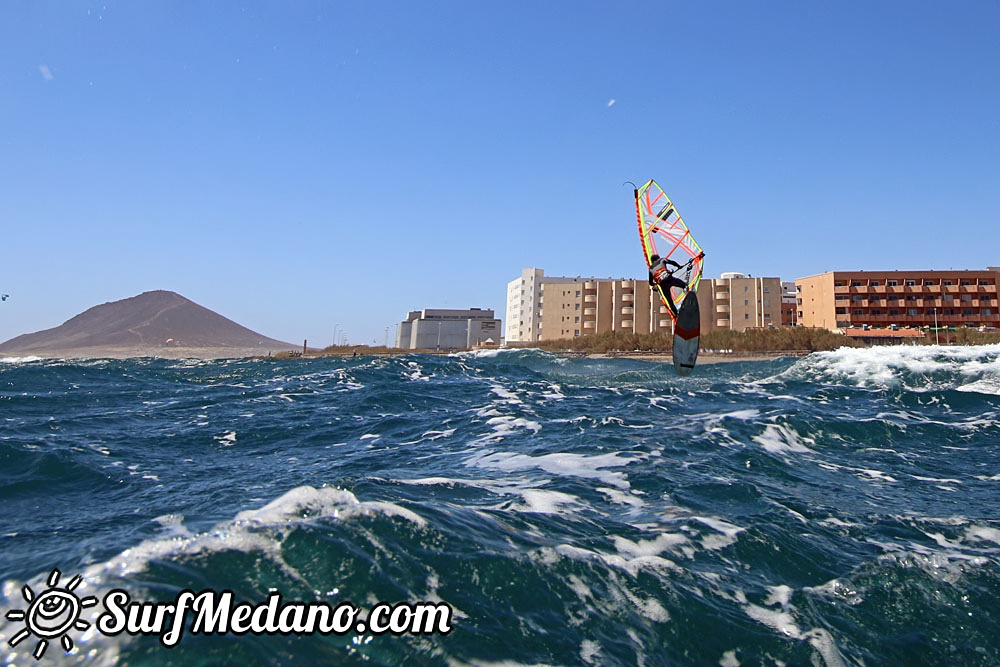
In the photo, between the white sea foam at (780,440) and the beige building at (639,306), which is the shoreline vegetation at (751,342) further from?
the white sea foam at (780,440)

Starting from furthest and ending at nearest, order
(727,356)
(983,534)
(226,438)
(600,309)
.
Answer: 1. (600,309)
2. (727,356)
3. (226,438)
4. (983,534)

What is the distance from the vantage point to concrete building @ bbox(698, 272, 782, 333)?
305 feet

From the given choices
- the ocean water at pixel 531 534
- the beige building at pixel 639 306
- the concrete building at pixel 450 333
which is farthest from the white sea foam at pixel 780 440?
the concrete building at pixel 450 333

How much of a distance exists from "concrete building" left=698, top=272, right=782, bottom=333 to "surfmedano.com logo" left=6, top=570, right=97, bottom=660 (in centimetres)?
9776

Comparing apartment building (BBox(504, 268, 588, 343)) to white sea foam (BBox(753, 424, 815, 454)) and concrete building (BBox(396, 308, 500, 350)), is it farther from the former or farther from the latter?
white sea foam (BBox(753, 424, 815, 454))

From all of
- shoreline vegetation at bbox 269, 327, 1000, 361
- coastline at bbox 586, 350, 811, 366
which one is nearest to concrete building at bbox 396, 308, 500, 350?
shoreline vegetation at bbox 269, 327, 1000, 361

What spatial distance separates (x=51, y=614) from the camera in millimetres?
4008

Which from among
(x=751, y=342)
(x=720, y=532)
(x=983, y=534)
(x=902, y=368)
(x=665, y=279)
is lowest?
(x=983, y=534)

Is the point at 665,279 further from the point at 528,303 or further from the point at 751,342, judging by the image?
the point at 528,303

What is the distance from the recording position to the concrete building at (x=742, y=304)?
305 feet

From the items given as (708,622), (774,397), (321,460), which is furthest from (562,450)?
(774,397)

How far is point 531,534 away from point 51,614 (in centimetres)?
433

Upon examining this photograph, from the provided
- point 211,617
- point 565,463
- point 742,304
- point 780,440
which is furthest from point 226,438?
point 742,304

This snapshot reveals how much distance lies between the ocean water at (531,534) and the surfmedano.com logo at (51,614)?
0.15ft
